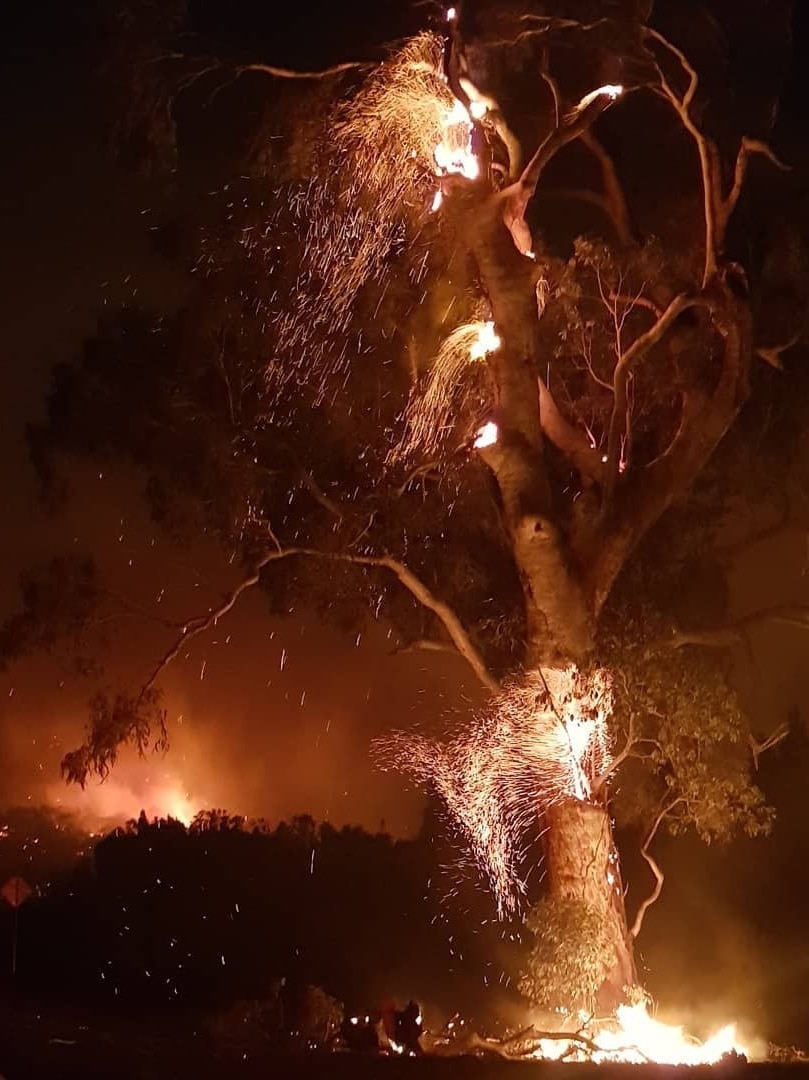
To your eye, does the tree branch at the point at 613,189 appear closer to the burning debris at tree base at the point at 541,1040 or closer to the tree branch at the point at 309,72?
the tree branch at the point at 309,72

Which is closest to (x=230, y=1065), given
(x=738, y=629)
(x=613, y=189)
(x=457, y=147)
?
(x=738, y=629)

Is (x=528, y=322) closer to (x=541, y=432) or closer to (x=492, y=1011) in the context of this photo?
(x=541, y=432)

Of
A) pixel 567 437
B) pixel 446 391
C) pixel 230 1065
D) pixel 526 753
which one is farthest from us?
pixel 446 391

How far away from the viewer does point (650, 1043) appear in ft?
42.2

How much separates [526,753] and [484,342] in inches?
145

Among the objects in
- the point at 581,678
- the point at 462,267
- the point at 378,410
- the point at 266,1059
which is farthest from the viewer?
the point at 378,410

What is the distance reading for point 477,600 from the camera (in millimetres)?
→ 15977

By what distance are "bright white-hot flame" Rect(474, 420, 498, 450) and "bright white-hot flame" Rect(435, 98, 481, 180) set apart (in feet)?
7.09

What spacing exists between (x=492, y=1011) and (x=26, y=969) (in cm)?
700

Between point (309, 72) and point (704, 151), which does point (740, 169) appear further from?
point (309, 72)

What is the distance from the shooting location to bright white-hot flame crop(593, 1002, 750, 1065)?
1252 centimetres

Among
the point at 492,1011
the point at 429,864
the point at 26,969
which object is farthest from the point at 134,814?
the point at 492,1011

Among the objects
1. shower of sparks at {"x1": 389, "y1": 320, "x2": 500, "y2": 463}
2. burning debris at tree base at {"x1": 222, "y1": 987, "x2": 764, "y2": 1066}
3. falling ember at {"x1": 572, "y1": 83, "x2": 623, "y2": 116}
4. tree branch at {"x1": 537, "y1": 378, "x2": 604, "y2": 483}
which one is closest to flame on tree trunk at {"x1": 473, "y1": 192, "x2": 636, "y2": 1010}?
shower of sparks at {"x1": 389, "y1": 320, "x2": 500, "y2": 463}

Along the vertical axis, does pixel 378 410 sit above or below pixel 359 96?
below
